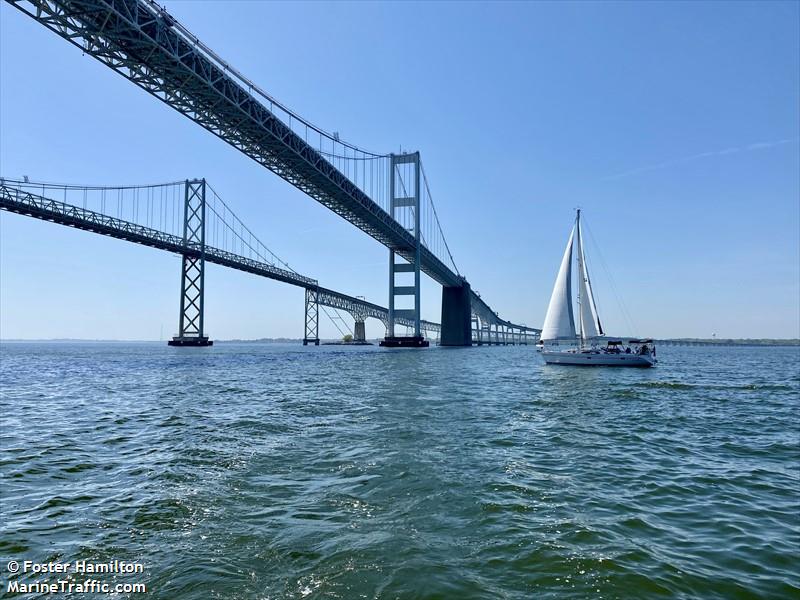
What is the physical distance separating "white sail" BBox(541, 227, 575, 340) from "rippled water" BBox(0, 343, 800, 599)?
2527cm

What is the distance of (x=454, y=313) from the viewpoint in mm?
80500

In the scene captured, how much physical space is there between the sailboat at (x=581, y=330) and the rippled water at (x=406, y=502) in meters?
21.4

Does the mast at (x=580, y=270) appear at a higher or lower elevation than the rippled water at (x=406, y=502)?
higher

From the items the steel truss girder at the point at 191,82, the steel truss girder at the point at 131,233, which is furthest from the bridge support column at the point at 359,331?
the steel truss girder at the point at 191,82

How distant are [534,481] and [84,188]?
6787 cm

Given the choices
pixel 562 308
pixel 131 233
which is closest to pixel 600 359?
pixel 562 308

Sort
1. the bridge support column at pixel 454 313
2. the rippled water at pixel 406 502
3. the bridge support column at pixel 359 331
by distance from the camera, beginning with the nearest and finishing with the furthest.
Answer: the rippled water at pixel 406 502 < the bridge support column at pixel 454 313 < the bridge support column at pixel 359 331

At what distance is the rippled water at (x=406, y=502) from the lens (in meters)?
Answer: 3.39

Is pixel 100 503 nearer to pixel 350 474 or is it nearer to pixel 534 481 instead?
pixel 350 474

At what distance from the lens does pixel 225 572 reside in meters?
3.31

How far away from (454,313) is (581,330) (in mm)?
46656

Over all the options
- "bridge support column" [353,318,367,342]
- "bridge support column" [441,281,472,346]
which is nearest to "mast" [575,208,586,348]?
"bridge support column" [441,281,472,346]

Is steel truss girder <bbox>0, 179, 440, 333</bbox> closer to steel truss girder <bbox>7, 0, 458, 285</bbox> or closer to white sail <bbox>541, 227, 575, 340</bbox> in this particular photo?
steel truss girder <bbox>7, 0, 458, 285</bbox>

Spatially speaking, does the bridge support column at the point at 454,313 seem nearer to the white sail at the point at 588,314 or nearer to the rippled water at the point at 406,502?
the white sail at the point at 588,314
